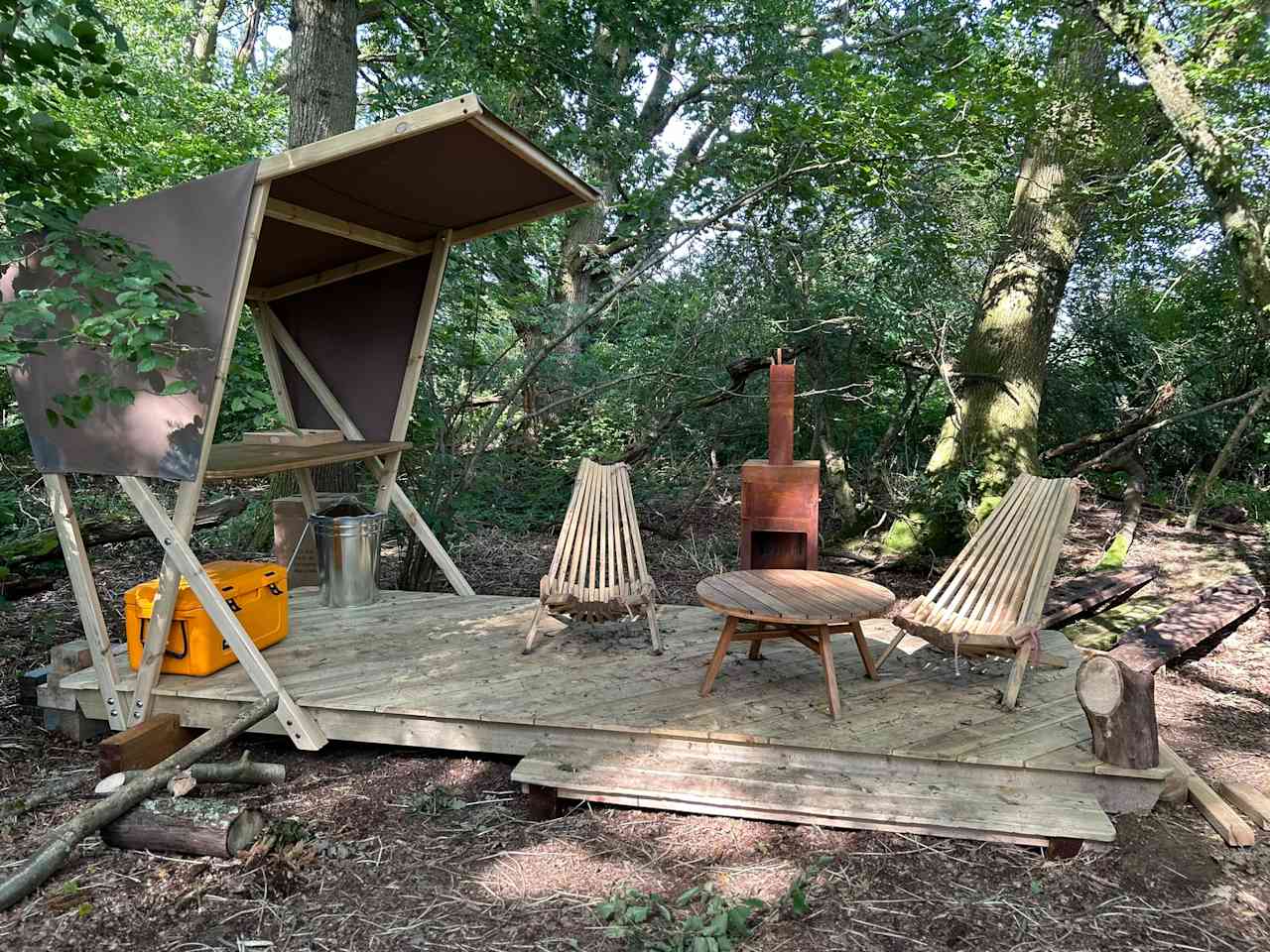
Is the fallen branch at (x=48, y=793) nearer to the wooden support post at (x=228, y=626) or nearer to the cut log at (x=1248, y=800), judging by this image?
the wooden support post at (x=228, y=626)

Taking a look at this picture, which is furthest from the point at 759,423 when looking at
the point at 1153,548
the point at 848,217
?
the point at 1153,548

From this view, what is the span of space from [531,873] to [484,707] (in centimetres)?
79

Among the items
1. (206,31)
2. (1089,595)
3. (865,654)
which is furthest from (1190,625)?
(206,31)

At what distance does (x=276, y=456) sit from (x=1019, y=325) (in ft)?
18.0

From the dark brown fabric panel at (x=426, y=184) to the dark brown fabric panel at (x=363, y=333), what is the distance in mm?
411

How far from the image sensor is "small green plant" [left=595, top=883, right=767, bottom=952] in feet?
6.79

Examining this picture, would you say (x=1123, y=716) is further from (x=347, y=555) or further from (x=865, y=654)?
(x=347, y=555)

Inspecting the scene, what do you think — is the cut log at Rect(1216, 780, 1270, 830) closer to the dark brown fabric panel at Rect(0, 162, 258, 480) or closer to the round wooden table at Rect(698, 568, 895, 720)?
the round wooden table at Rect(698, 568, 895, 720)

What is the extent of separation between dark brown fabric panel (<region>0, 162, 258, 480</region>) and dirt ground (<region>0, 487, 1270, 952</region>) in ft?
4.26

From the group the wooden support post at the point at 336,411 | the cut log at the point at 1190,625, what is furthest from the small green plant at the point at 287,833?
the cut log at the point at 1190,625

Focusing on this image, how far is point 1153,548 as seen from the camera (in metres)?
6.86

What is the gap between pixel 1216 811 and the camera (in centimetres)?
266

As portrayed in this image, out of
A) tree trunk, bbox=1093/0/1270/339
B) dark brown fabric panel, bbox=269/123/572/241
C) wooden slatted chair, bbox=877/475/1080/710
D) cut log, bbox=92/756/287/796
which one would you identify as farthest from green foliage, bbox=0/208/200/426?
tree trunk, bbox=1093/0/1270/339

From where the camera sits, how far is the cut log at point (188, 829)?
2.46m
